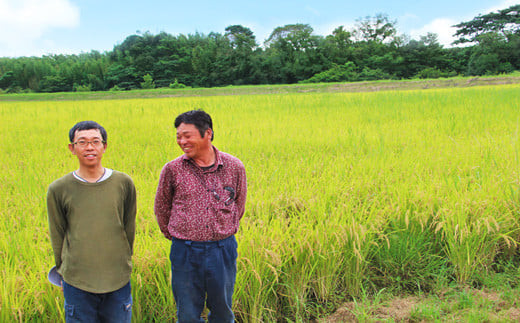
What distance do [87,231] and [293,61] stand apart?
118 feet

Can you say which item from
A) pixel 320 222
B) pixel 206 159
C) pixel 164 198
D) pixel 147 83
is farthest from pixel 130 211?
pixel 147 83

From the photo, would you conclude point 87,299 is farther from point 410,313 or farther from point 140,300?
point 410,313

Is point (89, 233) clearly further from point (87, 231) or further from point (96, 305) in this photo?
point (96, 305)

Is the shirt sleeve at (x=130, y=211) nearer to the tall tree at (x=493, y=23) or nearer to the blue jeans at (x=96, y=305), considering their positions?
the blue jeans at (x=96, y=305)

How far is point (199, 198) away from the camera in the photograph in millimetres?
1412

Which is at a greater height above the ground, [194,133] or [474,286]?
[194,133]

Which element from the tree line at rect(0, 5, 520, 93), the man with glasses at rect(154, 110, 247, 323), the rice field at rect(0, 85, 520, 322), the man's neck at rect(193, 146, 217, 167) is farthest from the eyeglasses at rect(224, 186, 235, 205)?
the tree line at rect(0, 5, 520, 93)

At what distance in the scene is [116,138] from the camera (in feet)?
18.7

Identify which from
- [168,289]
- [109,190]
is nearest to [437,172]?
[168,289]

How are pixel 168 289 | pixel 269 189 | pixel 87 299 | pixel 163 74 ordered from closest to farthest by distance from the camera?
1. pixel 87 299
2. pixel 168 289
3. pixel 269 189
4. pixel 163 74

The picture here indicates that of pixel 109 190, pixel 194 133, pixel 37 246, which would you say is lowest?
pixel 37 246

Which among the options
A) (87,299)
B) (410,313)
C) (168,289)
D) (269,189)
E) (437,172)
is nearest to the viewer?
(87,299)

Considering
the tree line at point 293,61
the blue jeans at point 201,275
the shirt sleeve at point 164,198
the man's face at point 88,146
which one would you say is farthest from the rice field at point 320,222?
the tree line at point 293,61

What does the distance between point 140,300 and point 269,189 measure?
147cm
